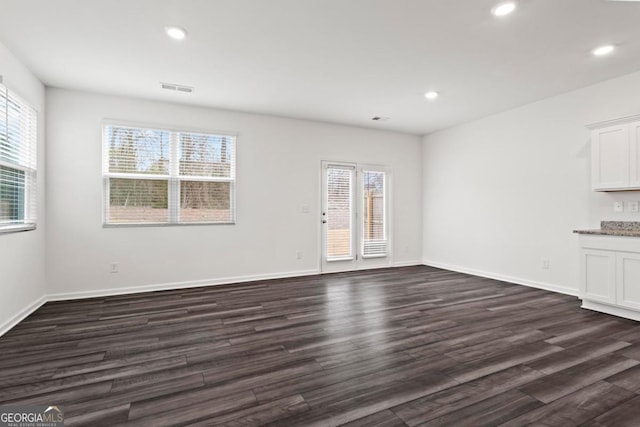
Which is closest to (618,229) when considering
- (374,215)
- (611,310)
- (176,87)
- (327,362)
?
(611,310)

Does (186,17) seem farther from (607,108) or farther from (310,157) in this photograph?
(607,108)

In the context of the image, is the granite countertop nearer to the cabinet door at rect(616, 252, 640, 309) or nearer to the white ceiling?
the cabinet door at rect(616, 252, 640, 309)

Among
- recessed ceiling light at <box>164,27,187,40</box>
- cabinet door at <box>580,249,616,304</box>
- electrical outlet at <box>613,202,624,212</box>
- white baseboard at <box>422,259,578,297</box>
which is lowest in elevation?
white baseboard at <box>422,259,578,297</box>

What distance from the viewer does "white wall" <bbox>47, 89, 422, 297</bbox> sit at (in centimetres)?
416

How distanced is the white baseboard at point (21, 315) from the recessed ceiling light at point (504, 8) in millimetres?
5209

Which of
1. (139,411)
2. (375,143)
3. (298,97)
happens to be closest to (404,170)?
(375,143)

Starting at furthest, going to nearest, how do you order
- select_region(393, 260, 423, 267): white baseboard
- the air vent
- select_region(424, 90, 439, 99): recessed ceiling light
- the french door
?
select_region(393, 260, 423, 267): white baseboard
the french door
select_region(424, 90, 439, 99): recessed ceiling light
the air vent

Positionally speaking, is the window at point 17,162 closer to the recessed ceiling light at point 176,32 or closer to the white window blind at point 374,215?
the recessed ceiling light at point 176,32

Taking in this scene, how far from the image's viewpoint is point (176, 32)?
2.86 metres

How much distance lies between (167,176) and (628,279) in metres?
5.85

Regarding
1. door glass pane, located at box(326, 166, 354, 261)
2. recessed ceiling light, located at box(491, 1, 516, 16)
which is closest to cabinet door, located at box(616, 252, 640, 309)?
recessed ceiling light, located at box(491, 1, 516, 16)

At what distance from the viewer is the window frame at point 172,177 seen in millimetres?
4355

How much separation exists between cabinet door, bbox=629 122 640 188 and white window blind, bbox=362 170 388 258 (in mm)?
3618

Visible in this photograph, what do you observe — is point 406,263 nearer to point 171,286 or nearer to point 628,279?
point 628,279
